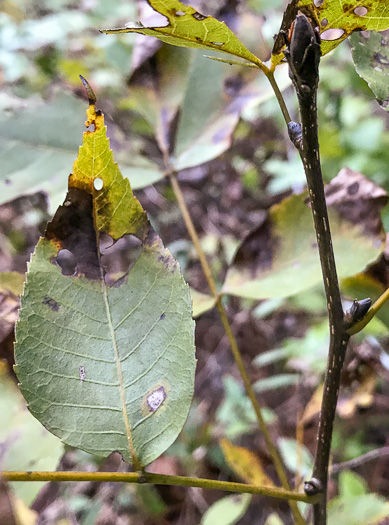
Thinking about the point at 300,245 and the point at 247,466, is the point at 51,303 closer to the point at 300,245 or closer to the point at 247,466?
the point at 300,245

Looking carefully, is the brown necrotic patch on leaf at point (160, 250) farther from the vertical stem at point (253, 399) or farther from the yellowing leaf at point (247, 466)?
the yellowing leaf at point (247, 466)

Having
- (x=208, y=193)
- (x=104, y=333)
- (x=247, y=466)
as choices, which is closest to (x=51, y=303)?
(x=104, y=333)

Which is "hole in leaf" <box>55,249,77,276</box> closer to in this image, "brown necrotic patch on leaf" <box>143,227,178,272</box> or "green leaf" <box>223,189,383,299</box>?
"brown necrotic patch on leaf" <box>143,227,178,272</box>

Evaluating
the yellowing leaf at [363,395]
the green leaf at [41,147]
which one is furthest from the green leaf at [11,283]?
the yellowing leaf at [363,395]

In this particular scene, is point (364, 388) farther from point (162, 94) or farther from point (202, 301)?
point (162, 94)

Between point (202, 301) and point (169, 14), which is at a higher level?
point (169, 14)

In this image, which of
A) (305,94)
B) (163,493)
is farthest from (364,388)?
(163,493)

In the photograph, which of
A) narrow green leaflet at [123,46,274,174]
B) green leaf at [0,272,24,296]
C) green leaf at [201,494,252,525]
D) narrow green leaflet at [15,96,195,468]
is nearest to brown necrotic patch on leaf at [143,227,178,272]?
→ narrow green leaflet at [15,96,195,468]
